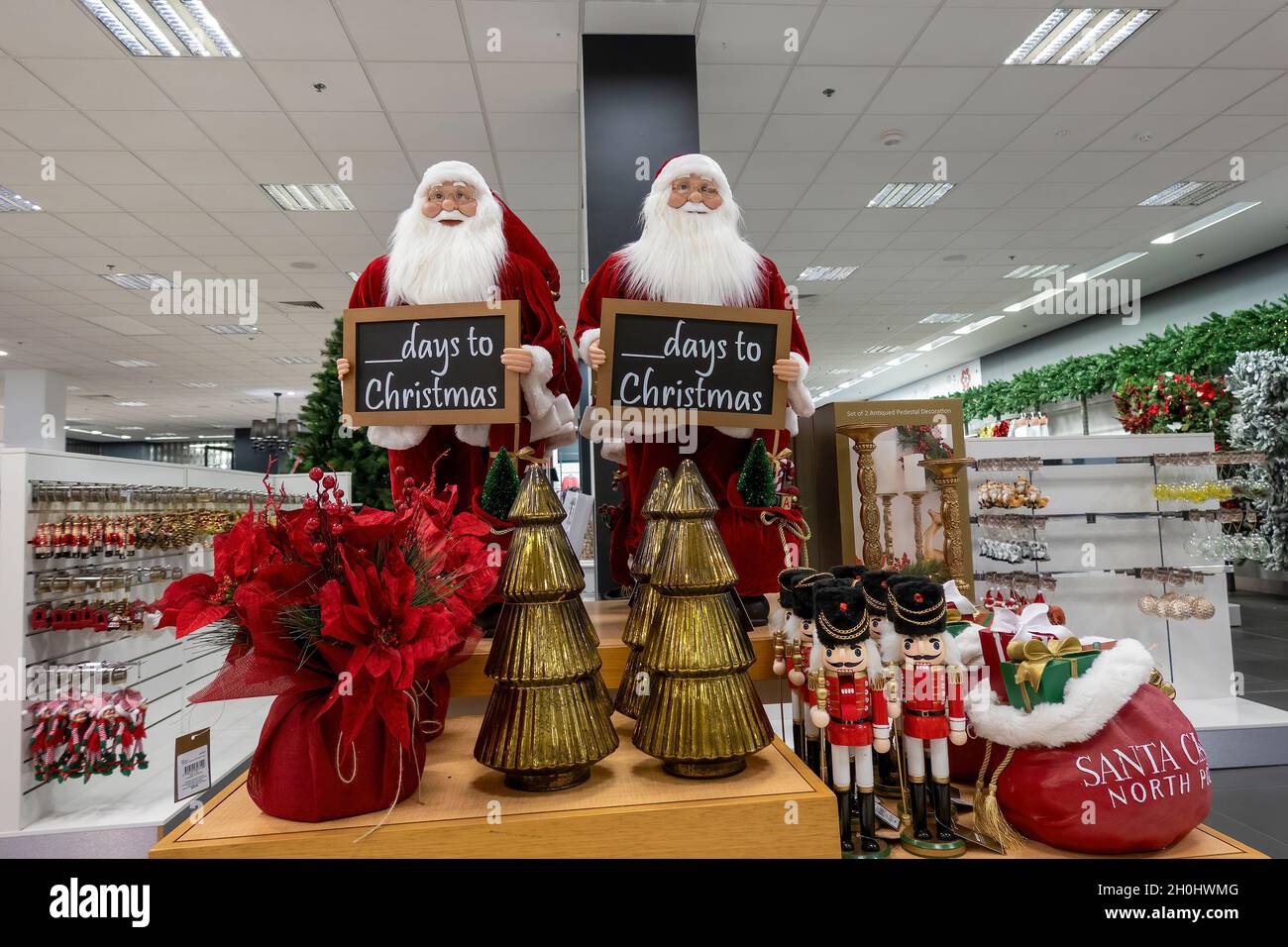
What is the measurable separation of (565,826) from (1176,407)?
23.6 feet

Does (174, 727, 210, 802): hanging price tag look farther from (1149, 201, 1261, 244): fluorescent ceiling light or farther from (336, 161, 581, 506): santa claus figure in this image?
(1149, 201, 1261, 244): fluorescent ceiling light

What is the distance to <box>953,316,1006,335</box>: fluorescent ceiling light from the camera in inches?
453

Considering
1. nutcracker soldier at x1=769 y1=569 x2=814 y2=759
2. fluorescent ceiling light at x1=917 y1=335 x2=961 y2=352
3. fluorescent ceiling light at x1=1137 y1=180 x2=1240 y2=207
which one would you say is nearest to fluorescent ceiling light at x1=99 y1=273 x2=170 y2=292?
nutcracker soldier at x1=769 y1=569 x2=814 y2=759

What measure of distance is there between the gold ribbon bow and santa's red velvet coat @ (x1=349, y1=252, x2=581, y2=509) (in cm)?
114

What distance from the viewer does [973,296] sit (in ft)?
33.2

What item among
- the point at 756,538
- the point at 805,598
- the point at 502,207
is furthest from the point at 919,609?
the point at 502,207

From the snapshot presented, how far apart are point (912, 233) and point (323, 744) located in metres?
7.90

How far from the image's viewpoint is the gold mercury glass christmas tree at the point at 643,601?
3.80ft

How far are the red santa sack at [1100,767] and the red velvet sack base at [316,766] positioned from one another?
826 mm

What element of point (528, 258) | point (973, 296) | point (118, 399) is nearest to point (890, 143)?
point (528, 258)

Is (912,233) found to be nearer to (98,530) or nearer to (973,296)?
(973,296)

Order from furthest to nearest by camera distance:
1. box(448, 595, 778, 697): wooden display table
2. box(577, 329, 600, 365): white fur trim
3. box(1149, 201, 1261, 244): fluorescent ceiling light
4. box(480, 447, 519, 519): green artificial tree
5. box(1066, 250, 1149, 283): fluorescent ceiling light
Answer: box(1066, 250, 1149, 283): fluorescent ceiling light
box(1149, 201, 1261, 244): fluorescent ceiling light
box(577, 329, 600, 365): white fur trim
box(480, 447, 519, 519): green artificial tree
box(448, 595, 778, 697): wooden display table

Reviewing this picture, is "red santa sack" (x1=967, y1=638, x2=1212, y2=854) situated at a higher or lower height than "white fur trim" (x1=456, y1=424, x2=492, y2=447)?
lower

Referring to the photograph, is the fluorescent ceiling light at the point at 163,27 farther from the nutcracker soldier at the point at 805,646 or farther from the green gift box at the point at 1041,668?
the green gift box at the point at 1041,668
